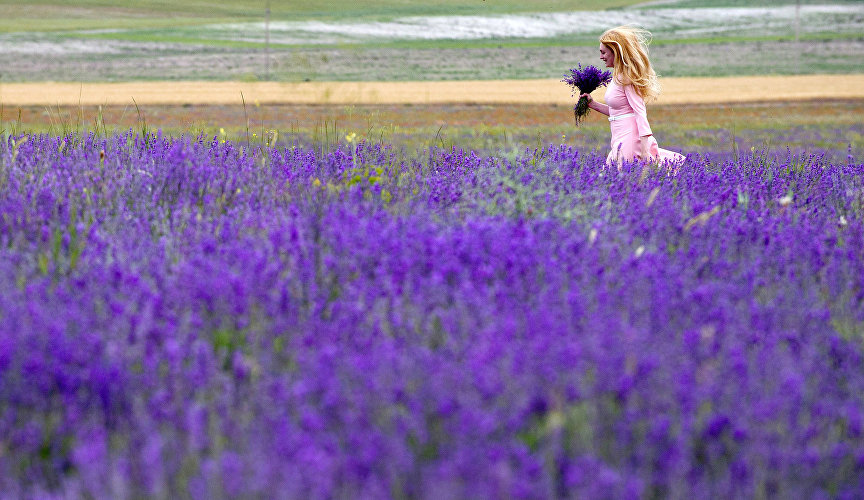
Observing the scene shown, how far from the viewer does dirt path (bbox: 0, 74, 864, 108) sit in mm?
18359

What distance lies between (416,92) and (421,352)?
758 inches

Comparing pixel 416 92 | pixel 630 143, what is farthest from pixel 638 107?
pixel 416 92

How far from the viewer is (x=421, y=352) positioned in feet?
6.42

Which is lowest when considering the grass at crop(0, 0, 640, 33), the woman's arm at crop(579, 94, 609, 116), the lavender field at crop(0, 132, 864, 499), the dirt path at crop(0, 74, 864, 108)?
the dirt path at crop(0, 74, 864, 108)

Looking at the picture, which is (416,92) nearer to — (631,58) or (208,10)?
(631,58)

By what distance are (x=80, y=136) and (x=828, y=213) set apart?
13.3 feet

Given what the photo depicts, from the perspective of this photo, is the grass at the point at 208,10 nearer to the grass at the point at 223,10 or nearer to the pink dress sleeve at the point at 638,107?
the grass at the point at 223,10

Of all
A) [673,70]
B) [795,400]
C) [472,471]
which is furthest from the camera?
[673,70]

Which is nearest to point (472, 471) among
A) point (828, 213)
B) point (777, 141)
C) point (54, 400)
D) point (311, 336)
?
point (311, 336)

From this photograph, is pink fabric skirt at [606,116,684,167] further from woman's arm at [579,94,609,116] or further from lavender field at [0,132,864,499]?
lavender field at [0,132,864,499]

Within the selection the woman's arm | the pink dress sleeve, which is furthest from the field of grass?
the pink dress sleeve

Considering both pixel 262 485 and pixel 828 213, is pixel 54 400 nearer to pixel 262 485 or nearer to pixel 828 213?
pixel 262 485

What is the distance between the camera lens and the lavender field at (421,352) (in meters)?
1.64

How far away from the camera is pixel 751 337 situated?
7.69 ft
